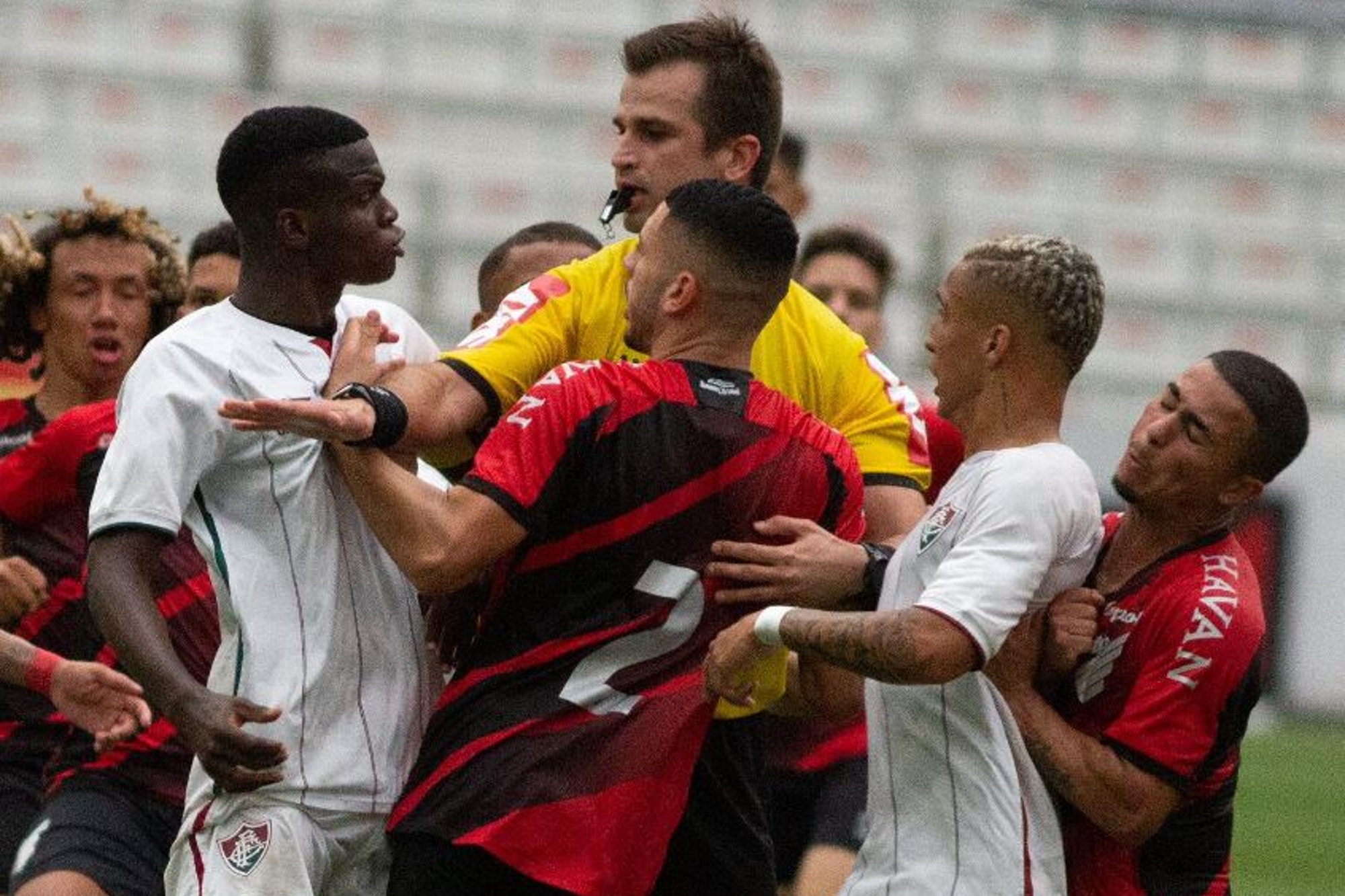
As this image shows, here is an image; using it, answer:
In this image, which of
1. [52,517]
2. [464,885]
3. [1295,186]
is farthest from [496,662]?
[1295,186]

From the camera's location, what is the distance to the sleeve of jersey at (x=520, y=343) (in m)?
→ 4.45

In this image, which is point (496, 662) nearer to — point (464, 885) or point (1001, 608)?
point (464, 885)

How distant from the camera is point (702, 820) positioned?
4.36 m

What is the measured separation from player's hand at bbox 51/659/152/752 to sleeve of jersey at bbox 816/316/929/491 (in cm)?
150

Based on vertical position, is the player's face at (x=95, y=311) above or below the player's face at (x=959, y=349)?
below

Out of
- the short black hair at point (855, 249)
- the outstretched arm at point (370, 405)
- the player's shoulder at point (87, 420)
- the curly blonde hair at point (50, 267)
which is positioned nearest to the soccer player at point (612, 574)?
the outstretched arm at point (370, 405)

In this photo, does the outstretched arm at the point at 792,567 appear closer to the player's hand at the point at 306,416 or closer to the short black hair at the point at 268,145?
the player's hand at the point at 306,416

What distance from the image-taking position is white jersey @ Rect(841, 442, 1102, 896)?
4121 mm

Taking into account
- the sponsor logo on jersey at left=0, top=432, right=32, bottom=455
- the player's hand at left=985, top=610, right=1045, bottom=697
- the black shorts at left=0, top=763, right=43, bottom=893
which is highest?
the player's hand at left=985, top=610, right=1045, bottom=697

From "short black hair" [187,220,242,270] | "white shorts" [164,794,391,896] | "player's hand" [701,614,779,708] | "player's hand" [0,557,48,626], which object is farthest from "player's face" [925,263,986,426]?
"short black hair" [187,220,242,270]

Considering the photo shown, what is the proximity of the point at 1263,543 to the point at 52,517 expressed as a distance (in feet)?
36.9

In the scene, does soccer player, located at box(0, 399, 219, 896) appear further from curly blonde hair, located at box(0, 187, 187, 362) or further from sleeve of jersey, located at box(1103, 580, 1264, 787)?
sleeve of jersey, located at box(1103, 580, 1264, 787)

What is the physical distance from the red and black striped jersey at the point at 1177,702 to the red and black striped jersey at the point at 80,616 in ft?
6.32

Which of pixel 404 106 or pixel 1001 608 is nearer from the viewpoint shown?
pixel 1001 608
